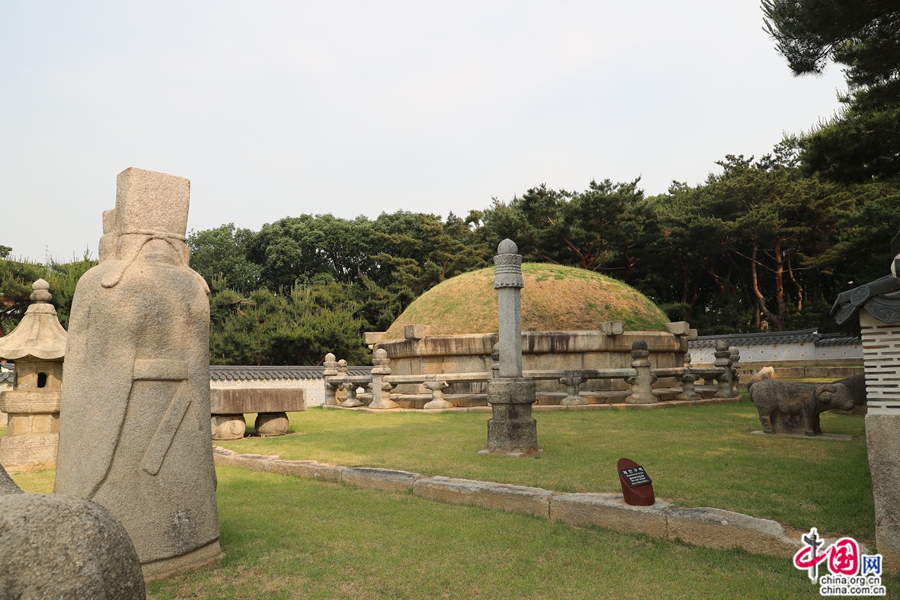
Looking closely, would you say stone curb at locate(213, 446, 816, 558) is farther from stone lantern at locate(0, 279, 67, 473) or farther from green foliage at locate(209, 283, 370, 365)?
green foliage at locate(209, 283, 370, 365)

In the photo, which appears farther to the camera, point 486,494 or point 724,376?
point 724,376

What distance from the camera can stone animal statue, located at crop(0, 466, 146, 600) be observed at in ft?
5.13

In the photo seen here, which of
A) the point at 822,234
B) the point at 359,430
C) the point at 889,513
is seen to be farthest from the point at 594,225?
the point at 889,513

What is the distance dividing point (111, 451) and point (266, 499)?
2.32 metres

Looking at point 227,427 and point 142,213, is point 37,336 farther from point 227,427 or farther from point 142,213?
point 142,213

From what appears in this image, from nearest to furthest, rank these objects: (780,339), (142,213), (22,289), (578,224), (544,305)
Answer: (142,213), (544,305), (22,289), (780,339), (578,224)

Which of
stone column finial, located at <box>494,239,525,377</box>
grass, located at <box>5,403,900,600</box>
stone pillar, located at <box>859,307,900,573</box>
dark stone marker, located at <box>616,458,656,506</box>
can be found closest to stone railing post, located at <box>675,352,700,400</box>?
grass, located at <box>5,403,900,600</box>

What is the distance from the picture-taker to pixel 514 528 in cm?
439

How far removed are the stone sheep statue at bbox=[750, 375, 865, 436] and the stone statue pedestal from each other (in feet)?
11.3

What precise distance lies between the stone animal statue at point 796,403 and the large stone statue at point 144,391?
7.41 metres

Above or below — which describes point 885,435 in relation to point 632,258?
below

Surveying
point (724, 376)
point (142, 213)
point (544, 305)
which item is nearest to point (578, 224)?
point (544, 305)

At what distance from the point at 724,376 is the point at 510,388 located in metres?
9.32

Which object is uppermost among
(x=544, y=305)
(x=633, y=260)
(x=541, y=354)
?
(x=633, y=260)
